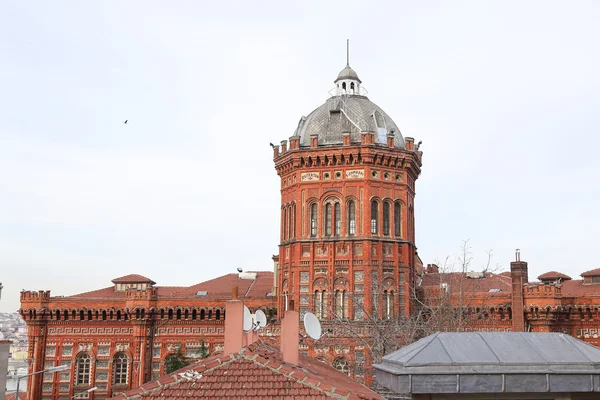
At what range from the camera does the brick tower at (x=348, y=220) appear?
39.8m

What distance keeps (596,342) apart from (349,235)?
1731 cm

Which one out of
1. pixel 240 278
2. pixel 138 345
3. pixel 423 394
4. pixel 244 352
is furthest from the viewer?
pixel 240 278

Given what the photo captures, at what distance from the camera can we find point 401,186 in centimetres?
4153

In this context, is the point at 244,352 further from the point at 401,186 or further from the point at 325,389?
the point at 401,186

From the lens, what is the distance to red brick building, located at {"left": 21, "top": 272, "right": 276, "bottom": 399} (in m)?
43.8

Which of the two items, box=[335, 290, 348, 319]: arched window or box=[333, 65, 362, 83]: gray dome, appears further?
box=[333, 65, 362, 83]: gray dome

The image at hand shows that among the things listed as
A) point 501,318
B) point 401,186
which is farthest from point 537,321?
point 401,186

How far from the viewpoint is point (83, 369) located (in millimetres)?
44344

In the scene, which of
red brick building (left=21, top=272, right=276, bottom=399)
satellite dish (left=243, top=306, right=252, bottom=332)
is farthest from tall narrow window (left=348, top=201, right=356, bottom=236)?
satellite dish (left=243, top=306, right=252, bottom=332)

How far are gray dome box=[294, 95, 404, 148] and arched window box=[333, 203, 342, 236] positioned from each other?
3956 millimetres

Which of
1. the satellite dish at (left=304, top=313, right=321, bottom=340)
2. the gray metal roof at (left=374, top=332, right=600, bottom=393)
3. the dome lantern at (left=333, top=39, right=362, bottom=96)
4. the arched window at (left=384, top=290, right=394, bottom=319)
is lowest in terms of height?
the gray metal roof at (left=374, top=332, right=600, bottom=393)

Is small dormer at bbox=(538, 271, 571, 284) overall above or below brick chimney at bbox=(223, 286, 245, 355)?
above

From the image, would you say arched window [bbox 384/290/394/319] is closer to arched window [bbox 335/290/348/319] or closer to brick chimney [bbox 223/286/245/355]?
arched window [bbox 335/290/348/319]

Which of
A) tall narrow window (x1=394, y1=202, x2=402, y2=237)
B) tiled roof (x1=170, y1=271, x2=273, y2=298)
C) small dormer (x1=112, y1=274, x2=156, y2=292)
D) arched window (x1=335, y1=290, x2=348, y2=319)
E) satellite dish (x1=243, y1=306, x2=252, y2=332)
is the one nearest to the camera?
satellite dish (x1=243, y1=306, x2=252, y2=332)
